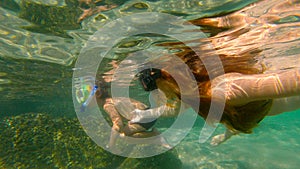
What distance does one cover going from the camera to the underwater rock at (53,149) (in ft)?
29.8

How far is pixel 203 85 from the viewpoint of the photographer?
397 cm

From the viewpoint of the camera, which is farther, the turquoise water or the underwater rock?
the underwater rock

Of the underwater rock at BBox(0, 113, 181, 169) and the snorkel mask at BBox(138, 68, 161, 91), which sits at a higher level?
the snorkel mask at BBox(138, 68, 161, 91)

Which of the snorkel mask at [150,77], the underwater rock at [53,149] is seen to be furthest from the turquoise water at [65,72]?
the snorkel mask at [150,77]

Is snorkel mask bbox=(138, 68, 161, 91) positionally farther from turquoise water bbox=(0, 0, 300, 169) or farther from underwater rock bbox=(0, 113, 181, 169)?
underwater rock bbox=(0, 113, 181, 169)

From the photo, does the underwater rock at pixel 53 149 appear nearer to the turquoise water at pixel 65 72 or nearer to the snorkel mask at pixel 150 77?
the turquoise water at pixel 65 72

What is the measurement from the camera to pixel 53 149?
959cm

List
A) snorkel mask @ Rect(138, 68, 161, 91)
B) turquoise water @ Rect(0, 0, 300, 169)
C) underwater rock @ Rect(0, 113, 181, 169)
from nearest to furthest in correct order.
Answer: snorkel mask @ Rect(138, 68, 161, 91)
turquoise water @ Rect(0, 0, 300, 169)
underwater rock @ Rect(0, 113, 181, 169)

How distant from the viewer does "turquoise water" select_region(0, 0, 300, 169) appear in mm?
5723

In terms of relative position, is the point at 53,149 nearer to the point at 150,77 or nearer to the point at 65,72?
the point at 65,72

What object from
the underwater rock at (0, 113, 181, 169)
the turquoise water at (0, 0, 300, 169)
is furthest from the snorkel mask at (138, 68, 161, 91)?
the underwater rock at (0, 113, 181, 169)

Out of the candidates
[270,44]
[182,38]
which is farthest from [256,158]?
[182,38]

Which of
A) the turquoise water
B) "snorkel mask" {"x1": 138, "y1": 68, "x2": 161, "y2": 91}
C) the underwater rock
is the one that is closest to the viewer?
"snorkel mask" {"x1": 138, "y1": 68, "x2": 161, "y2": 91}

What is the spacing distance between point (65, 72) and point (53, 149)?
262 inches
